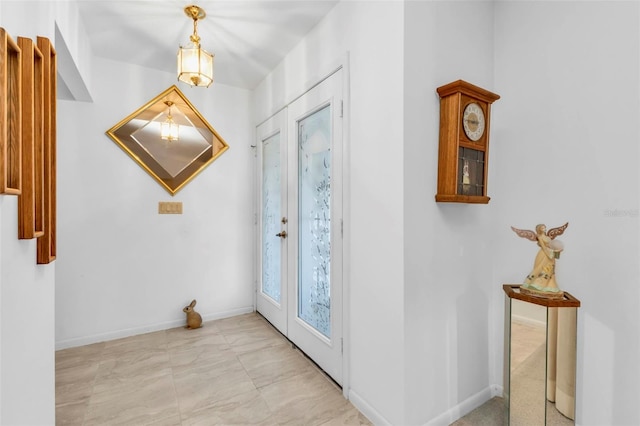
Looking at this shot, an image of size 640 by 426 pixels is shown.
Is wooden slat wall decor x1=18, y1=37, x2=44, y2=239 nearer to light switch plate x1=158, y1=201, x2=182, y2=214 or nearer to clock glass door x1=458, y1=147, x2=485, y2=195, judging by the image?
light switch plate x1=158, y1=201, x2=182, y2=214

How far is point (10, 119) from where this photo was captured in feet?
3.30

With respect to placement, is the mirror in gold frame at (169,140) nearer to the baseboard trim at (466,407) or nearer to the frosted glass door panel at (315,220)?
the frosted glass door panel at (315,220)

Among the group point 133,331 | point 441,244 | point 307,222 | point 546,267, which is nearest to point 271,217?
point 307,222

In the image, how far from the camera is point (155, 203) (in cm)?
296

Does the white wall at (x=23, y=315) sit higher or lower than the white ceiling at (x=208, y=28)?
lower

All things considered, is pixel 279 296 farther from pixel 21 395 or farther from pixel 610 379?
pixel 610 379

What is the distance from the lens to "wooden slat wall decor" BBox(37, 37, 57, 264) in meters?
1.31

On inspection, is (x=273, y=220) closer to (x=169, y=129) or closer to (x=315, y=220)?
(x=315, y=220)

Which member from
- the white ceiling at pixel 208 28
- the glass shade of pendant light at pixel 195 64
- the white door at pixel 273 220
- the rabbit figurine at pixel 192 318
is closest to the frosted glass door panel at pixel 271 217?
the white door at pixel 273 220

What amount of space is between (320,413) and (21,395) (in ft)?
4.55

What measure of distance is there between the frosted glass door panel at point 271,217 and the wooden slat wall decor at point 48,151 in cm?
170

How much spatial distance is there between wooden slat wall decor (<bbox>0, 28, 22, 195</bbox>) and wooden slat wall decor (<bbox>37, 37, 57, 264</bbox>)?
326 millimetres

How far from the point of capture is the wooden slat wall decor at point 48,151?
1.31 m

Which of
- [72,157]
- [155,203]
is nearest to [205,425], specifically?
[155,203]
